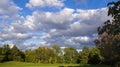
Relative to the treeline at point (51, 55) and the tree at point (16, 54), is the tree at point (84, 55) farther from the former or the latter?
the tree at point (16, 54)

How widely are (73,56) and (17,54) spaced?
31576mm

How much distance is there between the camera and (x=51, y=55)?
458ft

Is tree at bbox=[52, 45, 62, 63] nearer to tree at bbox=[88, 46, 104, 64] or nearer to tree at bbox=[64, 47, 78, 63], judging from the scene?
tree at bbox=[64, 47, 78, 63]

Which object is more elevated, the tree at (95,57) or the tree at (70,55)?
the tree at (70,55)

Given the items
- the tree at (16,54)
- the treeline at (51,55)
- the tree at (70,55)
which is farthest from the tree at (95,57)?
the tree at (16,54)

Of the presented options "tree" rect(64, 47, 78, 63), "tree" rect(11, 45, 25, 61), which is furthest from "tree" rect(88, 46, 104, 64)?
"tree" rect(11, 45, 25, 61)

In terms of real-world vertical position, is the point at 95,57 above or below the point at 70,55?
below

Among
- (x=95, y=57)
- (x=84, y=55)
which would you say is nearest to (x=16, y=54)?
(x=84, y=55)

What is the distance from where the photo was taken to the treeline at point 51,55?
121 m

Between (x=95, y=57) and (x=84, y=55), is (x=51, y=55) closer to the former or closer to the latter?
(x=84, y=55)

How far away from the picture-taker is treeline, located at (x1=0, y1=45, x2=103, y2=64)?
121 metres

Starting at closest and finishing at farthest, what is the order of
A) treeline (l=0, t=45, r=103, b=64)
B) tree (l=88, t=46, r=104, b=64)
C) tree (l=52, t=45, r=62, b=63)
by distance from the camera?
tree (l=88, t=46, r=104, b=64) → treeline (l=0, t=45, r=103, b=64) → tree (l=52, t=45, r=62, b=63)

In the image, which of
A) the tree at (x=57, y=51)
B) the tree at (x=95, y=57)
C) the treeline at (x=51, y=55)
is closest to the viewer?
the tree at (x=95, y=57)

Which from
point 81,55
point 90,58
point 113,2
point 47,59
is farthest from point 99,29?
point 47,59
